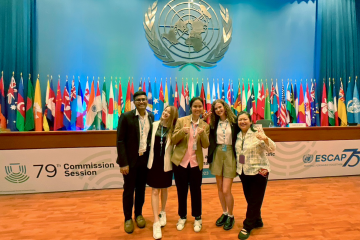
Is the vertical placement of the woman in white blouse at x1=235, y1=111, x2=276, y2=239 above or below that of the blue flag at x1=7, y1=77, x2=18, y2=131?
below

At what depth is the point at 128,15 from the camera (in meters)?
4.86

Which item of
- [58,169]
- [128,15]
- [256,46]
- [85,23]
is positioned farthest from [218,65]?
[58,169]

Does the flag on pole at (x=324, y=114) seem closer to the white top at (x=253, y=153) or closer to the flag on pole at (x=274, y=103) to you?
the flag on pole at (x=274, y=103)

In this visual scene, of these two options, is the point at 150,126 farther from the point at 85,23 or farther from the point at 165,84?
the point at 85,23

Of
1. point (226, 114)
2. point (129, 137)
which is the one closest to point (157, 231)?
point (129, 137)

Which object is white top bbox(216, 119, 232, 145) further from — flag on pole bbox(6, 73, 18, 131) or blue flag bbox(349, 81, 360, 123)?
blue flag bbox(349, 81, 360, 123)

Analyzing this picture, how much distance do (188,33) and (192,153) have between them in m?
3.90

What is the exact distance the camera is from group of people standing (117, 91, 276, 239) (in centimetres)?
196

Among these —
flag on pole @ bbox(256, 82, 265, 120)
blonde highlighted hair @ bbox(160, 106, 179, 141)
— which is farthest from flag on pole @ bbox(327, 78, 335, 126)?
blonde highlighted hair @ bbox(160, 106, 179, 141)

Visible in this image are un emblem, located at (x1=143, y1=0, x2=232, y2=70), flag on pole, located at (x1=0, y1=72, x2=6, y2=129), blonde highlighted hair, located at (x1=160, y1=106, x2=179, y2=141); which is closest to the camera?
blonde highlighted hair, located at (x1=160, y1=106, x2=179, y2=141)

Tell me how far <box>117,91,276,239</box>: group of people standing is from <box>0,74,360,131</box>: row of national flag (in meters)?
2.56

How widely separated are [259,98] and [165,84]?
2.48 m

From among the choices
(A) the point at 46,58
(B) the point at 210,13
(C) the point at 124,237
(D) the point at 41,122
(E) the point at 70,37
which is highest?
(B) the point at 210,13

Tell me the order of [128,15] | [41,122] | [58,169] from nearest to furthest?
[58,169], [41,122], [128,15]
